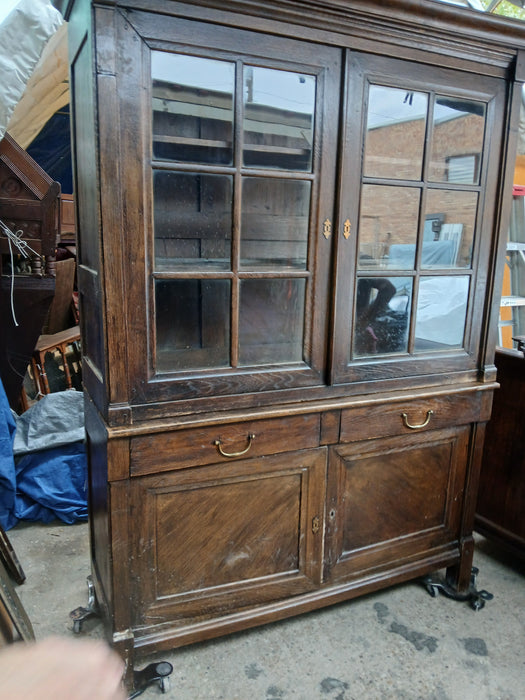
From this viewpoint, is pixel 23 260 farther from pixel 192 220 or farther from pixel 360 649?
pixel 360 649

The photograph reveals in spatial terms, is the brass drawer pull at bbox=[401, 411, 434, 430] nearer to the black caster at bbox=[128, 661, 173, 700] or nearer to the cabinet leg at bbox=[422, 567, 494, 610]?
the cabinet leg at bbox=[422, 567, 494, 610]

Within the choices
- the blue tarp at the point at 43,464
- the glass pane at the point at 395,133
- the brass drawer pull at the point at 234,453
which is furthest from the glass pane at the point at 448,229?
the blue tarp at the point at 43,464

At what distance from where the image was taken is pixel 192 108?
1.36m

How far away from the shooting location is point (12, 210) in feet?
8.43

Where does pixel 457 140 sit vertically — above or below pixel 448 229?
above

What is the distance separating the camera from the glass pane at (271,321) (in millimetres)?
1529

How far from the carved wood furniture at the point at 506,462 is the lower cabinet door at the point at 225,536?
3.10 feet

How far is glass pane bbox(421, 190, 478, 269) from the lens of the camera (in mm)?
1704

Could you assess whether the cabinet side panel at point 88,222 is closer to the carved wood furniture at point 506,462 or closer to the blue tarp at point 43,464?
the blue tarp at point 43,464

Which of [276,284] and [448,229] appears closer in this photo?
[276,284]

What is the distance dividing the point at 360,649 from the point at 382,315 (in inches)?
43.2

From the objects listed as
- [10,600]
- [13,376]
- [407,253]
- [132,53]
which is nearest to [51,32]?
[132,53]

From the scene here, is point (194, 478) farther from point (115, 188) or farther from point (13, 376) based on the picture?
point (13, 376)

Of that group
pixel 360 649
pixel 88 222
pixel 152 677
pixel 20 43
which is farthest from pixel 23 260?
pixel 360 649
